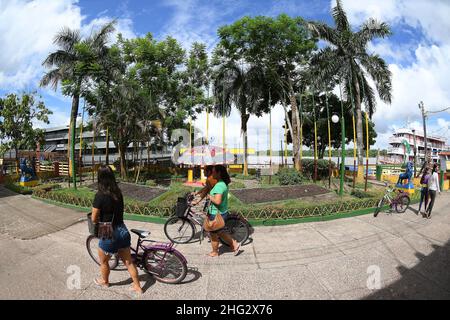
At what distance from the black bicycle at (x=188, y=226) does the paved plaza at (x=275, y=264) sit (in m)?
0.27

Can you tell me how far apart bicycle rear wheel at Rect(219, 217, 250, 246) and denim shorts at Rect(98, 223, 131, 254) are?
2464 mm

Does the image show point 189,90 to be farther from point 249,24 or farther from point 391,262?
point 391,262

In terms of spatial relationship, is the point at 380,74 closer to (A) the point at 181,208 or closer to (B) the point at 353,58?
(B) the point at 353,58

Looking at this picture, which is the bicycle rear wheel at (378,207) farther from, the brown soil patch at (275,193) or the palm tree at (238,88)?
the palm tree at (238,88)

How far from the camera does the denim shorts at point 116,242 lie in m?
3.42

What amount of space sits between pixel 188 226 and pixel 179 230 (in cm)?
21

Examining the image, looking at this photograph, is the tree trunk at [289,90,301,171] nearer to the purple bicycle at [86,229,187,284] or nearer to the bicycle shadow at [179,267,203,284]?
the bicycle shadow at [179,267,203,284]

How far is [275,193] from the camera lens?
10.5 meters

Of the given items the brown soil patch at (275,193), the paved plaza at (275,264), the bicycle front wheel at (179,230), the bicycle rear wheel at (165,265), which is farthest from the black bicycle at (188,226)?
the brown soil patch at (275,193)

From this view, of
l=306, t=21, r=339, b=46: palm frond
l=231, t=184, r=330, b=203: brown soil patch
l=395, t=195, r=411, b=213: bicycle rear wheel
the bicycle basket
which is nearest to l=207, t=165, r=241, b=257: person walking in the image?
the bicycle basket

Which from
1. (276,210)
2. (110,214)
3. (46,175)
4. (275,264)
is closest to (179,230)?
(275,264)

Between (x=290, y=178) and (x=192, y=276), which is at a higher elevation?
(x=290, y=178)

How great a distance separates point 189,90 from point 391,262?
18.2 metres
